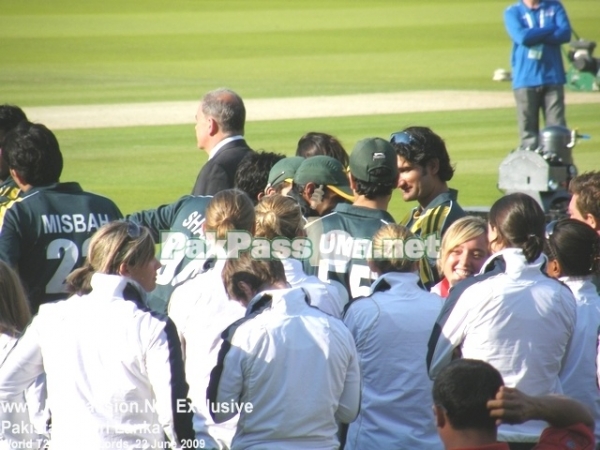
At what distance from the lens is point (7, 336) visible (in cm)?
461

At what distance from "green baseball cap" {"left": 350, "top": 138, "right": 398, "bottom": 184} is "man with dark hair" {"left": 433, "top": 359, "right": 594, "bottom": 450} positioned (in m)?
2.24

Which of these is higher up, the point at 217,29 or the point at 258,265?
the point at 217,29

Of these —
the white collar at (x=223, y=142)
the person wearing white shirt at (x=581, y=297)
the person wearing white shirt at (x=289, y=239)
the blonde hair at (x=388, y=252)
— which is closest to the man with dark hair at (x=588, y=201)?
the person wearing white shirt at (x=581, y=297)

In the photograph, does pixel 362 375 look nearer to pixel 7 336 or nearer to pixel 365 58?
pixel 7 336

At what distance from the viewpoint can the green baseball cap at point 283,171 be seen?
19.5 feet

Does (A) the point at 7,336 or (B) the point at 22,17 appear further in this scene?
(B) the point at 22,17

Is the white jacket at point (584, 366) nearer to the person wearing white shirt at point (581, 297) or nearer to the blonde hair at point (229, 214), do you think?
the person wearing white shirt at point (581, 297)

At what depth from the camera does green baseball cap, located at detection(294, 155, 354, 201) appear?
5.77m

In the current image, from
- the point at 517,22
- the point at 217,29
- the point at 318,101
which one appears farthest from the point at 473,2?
the point at 517,22

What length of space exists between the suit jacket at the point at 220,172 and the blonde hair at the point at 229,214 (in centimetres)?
198

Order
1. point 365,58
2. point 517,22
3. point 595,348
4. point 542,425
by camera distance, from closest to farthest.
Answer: point 542,425 → point 595,348 → point 517,22 → point 365,58

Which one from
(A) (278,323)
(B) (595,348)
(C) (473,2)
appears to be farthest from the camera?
(C) (473,2)

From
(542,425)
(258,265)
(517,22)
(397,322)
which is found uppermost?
(517,22)

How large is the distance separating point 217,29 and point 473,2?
11256mm
